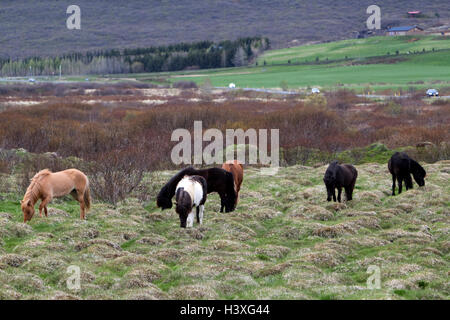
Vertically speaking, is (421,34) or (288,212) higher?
(421,34)

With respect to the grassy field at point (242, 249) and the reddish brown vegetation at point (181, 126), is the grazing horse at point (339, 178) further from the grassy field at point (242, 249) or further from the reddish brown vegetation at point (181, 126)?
the reddish brown vegetation at point (181, 126)

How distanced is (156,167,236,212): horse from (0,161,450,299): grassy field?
424 mm

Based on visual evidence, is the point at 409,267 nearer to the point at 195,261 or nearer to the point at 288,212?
the point at 195,261

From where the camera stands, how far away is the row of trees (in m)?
142

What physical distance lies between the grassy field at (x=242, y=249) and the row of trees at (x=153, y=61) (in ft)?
406

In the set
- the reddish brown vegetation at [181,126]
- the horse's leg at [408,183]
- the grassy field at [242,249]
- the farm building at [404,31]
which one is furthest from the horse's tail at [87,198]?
the farm building at [404,31]

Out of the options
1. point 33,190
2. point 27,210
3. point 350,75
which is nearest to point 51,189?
point 33,190

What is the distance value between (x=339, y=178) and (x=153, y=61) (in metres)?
128

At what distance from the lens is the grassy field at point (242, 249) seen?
10.9 m

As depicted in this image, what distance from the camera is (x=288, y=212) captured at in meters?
18.2

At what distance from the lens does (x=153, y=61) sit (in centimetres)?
14300

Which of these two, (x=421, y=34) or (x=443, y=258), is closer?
(x=443, y=258)
